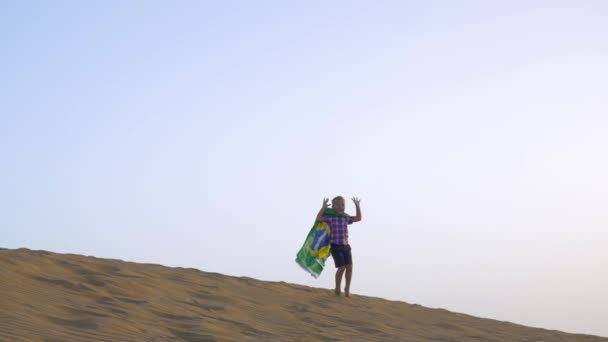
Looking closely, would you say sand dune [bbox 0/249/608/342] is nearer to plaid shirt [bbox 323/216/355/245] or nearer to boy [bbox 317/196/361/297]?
boy [bbox 317/196/361/297]

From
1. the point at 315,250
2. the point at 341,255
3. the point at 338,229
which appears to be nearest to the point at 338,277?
the point at 341,255

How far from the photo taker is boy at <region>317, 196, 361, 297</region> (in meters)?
12.2

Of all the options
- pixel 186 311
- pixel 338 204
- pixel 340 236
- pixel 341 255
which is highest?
pixel 338 204

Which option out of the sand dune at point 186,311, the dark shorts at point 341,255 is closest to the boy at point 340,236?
the dark shorts at point 341,255

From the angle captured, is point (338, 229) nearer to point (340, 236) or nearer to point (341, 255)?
point (340, 236)

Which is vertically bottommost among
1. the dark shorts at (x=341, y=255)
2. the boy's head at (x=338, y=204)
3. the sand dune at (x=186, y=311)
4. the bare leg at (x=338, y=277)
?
the sand dune at (x=186, y=311)

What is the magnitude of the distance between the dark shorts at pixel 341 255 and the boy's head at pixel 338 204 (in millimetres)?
531

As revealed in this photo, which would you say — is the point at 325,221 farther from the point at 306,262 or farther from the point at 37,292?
the point at 37,292

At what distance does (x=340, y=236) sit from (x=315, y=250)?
1.96 feet

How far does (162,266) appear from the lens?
12.4 metres

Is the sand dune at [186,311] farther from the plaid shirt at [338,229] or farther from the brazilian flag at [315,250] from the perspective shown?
the plaid shirt at [338,229]

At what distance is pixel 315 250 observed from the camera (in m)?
12.6

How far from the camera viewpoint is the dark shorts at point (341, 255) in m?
12.2

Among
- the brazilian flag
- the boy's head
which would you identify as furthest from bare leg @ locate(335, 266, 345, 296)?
the boy's head
